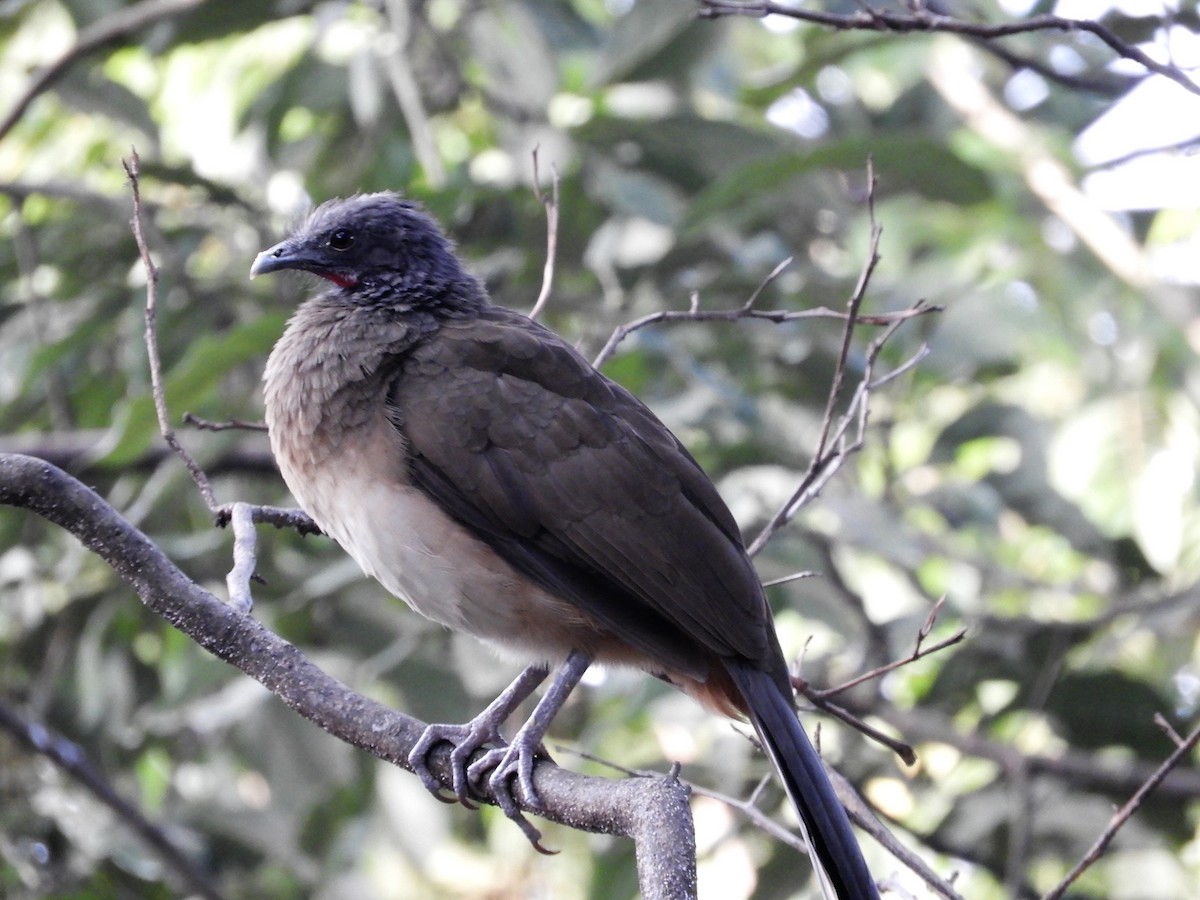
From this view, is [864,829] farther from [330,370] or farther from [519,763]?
[330,370]

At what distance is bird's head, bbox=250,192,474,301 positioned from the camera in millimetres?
4129

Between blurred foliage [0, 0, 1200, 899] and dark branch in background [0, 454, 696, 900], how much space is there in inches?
Result: 66.0

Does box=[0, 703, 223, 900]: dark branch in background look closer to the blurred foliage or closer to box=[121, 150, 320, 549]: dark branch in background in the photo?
the blurred foliage

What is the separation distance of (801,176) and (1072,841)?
2.63 metres

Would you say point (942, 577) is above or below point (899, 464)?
below

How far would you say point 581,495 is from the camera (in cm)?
350

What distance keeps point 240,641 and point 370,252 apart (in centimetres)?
149

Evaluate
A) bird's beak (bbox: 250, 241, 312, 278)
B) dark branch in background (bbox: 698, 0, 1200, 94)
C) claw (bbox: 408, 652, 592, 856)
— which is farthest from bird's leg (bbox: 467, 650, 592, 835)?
dark branch in background (bbox: 698, 0, 1200, 94)

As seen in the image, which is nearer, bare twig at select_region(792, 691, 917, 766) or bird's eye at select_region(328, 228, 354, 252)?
bare twig at select_region(792, 691, 917, 766)

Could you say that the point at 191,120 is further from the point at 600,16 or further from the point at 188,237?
the point at 600,16

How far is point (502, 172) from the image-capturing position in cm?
680

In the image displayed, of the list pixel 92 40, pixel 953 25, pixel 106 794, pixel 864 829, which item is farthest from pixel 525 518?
pixel 92 40

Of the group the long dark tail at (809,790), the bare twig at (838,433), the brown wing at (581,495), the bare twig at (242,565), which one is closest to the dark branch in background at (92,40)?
the brown wing at (581,495)

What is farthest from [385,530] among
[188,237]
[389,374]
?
[188,237]
